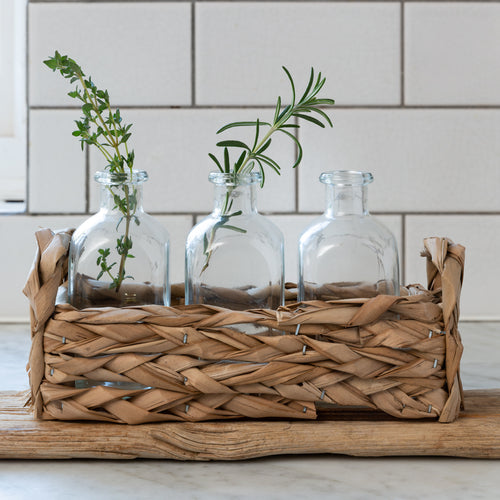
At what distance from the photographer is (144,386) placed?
1.61ft

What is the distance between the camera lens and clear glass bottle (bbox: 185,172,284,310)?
527 millimetres

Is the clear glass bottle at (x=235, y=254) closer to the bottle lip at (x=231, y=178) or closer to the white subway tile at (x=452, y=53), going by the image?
the bottle lip at (x=231, y=178)

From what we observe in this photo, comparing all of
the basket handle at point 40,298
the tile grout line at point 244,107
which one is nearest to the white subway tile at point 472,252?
the tile grout line at point 244,107

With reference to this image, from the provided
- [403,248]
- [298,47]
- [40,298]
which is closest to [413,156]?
[403,248]

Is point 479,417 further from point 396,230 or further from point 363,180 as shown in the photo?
point 396,230

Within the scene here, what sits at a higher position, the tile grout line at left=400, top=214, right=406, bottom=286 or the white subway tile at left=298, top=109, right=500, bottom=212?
the white subway tile at left=298, top=109, right=500, bottom=212

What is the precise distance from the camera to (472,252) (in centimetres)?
101

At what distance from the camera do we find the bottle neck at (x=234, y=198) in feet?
1.74

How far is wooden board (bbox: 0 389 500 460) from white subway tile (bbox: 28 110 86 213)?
1.91 ft

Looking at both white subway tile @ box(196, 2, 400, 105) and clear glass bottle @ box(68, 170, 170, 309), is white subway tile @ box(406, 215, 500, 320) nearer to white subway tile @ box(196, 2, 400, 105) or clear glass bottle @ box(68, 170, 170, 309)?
white subway tile @ box(196, 2, 400, 105)

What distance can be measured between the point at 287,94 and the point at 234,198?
1.61ft

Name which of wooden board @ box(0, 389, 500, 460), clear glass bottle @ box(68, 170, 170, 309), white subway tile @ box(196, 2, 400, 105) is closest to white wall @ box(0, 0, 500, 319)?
white subway tile @ box(196, 2, 400, 105)

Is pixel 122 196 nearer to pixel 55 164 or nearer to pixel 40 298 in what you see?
pixel 40 298

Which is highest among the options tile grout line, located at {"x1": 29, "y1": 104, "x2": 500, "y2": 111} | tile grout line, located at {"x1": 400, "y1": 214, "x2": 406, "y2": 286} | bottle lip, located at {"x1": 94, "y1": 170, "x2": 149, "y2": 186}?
tile grout line, located at {"x1": 29, "y1": 104, "x2": 500, "y2": 111}
